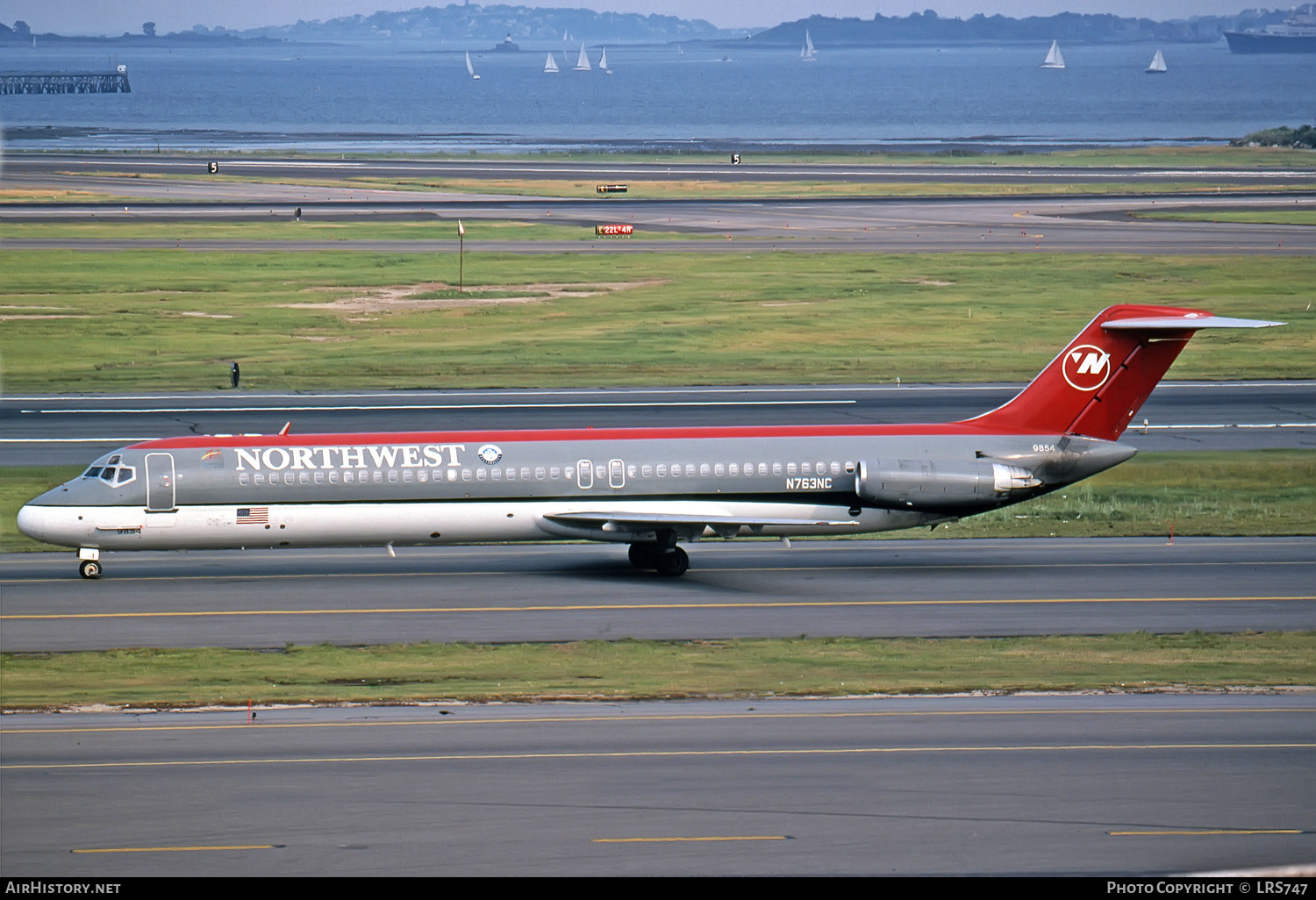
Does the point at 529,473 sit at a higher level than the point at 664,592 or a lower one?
higher

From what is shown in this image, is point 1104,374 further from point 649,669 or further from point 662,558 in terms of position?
point 649,669

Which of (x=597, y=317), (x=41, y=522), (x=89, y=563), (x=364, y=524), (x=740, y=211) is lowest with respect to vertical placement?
(x=89, y=563)

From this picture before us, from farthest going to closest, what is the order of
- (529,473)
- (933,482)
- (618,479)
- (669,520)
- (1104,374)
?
(1104,374) < (618,479) < (933,482) < (529,473) < (669,520)

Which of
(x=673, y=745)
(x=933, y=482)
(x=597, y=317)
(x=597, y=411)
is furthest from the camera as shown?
(x=597, y=317)

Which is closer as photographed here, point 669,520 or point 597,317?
point 669,520

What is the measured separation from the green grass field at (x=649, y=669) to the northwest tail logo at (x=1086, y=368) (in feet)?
28.5

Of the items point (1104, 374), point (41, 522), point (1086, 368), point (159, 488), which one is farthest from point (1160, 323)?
point (41, 522)

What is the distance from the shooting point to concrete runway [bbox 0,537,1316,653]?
1367 inches

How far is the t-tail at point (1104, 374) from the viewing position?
40.6m

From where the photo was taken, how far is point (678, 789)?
2419 cm

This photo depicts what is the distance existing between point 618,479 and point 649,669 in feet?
28.8

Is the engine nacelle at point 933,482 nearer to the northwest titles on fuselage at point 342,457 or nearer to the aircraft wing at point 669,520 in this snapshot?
the aircraft wing at point 669,520

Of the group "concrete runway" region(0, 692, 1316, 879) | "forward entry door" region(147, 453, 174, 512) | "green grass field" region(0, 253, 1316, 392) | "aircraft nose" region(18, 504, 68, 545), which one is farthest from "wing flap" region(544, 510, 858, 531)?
"green grass field" region(0, 253, 1316, 392)

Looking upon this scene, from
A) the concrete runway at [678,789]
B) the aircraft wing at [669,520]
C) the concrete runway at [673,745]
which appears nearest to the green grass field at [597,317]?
the concrete runway at [673,745]
